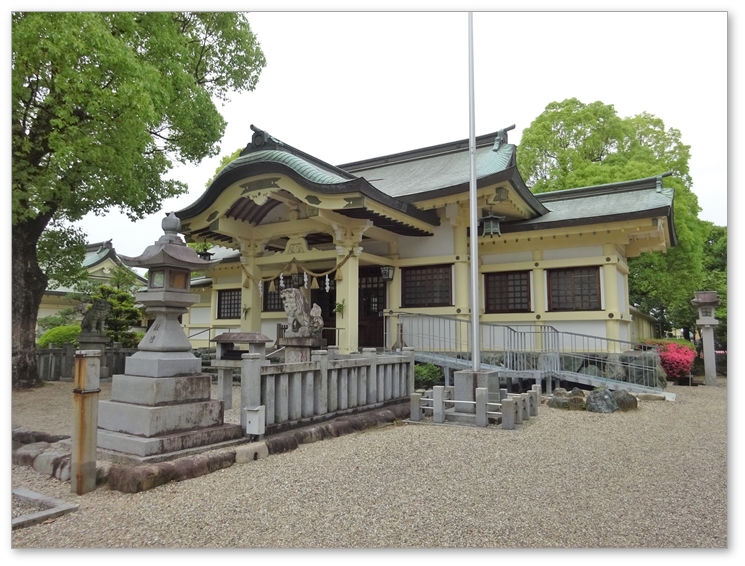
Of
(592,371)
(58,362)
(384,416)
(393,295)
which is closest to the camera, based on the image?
(384,416)

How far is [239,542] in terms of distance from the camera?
10.4 ft

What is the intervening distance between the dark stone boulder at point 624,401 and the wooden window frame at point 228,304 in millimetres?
10939

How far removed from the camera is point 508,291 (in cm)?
1171

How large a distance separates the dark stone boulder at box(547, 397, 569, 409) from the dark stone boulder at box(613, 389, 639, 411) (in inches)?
29.2

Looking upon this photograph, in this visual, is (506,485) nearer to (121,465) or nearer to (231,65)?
(121,465)

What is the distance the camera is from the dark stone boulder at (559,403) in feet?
26.8

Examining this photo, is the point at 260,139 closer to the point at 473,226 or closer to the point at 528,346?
the point at 473,226

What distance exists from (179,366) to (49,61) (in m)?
5.01

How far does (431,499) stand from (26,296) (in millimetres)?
9440

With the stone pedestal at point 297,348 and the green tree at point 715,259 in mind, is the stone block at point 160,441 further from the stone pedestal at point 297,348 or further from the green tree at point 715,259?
the green tree at point 715,259

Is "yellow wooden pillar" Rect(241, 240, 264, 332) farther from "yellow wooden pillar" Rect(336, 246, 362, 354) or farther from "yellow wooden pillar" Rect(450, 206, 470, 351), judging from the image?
"yellow wooden pillar" Rect(450, 206, 470, 351)

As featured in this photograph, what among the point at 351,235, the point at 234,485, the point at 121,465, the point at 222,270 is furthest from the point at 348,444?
the point at 222,270

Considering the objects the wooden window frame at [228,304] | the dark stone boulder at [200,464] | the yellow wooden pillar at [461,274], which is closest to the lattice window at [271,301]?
the wooden window frame at [228,304]

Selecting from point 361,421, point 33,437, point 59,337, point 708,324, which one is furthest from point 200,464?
point 708,324
